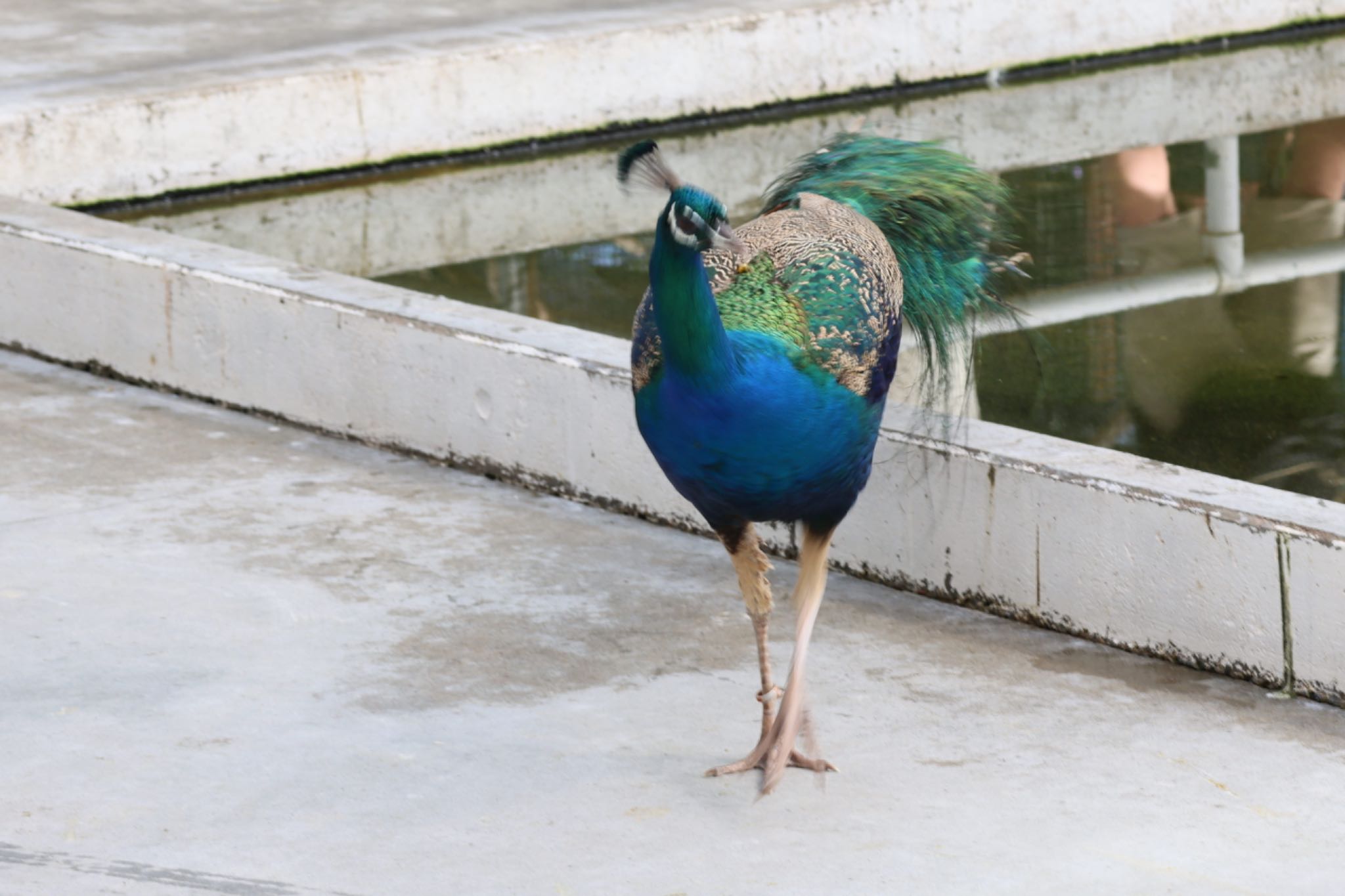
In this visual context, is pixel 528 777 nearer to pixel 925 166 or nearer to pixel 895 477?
pixel 895 477

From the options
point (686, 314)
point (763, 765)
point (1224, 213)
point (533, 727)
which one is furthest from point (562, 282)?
point (686, 314)

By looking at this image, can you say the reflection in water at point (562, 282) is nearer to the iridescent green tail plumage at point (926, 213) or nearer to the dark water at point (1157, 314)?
the dark water at point (1157, 314)

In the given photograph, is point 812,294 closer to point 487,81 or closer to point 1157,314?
point 1157,314

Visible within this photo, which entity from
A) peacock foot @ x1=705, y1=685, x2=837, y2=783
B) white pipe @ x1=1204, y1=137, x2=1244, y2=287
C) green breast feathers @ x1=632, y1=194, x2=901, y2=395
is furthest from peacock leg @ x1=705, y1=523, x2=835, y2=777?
white pipe @ x1=1204, y1=137, x2=1244, y2=287

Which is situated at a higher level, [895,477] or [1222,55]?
[1222,55]

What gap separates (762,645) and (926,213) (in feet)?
3.65

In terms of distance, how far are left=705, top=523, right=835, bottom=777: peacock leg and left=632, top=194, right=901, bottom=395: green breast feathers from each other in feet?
1.20

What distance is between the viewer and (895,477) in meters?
4.71

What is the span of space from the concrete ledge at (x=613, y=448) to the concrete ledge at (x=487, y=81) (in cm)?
179

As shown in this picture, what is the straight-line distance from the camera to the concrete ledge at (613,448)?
4.10 m

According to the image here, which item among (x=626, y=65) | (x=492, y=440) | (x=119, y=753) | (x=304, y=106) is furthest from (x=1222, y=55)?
(x=119, y=753)

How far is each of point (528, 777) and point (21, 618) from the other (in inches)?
55.2

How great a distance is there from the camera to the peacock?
3359mm

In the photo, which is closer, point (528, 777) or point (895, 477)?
point (528, 777)
